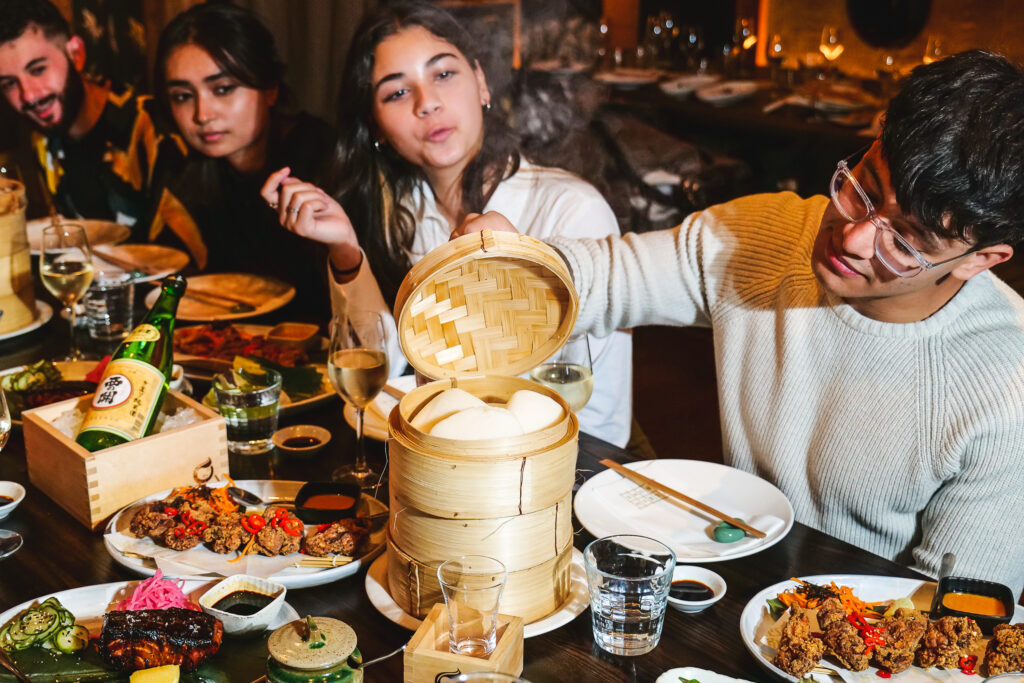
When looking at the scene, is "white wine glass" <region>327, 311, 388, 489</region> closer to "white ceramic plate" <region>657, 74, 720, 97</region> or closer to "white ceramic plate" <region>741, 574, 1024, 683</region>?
"white ceramic plate" <region>741, 574, 1024, 683</region>

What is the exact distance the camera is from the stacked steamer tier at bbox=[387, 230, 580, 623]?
1142mm

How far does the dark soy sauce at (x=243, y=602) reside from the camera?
1.18m

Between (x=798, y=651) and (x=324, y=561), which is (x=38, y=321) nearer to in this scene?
(x=324, y=561)

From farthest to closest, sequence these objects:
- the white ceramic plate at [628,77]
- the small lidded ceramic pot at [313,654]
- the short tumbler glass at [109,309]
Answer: the white ceramic plate at [628,77]
the short tumbler glass at [109,309]
the small lidded ceramic pot at [313,654]

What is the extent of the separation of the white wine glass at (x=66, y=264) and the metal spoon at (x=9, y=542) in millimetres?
858

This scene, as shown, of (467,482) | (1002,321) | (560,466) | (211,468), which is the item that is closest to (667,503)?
(560,466)

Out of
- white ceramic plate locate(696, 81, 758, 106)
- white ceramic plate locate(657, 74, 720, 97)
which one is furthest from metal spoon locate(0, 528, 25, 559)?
white ceramic plate locate(657, 74, 720, 97)

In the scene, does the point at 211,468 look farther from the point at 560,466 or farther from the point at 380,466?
the point at 560,466

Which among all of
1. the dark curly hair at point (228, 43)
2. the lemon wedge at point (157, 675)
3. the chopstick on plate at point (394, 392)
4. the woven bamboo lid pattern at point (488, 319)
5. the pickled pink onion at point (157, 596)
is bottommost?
the lemon wedge at point (157, 675)

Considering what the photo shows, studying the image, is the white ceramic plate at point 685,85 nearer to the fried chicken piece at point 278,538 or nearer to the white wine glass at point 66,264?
the white wine glass at point 66,264

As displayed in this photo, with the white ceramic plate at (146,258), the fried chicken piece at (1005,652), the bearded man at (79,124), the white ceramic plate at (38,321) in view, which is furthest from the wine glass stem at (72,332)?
the fried chicken piece at (1005,652)

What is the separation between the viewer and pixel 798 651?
3.62ft

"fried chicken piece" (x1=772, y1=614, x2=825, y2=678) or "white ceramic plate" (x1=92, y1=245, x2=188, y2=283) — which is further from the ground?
"white ceramic plate" (x1=92, y1=245, x2=188, y2=283)

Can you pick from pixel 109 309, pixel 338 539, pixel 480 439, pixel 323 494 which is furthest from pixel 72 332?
pixel 480 439
